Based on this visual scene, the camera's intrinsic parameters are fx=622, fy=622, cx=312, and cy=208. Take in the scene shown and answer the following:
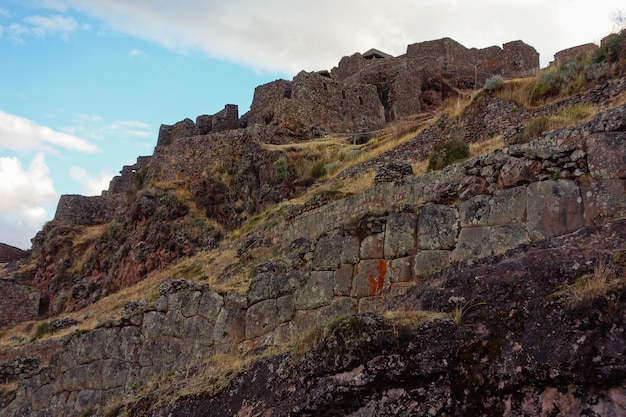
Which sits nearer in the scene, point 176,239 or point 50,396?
point 50,396

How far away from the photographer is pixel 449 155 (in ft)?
55.3

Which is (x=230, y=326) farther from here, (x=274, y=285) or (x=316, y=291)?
(x=316, y=291)

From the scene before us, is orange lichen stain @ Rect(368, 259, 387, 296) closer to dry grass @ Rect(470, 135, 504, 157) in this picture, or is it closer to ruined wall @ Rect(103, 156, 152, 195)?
dry grass @ Rect(470, 135, 504, 157)

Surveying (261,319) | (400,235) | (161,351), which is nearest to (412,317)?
(400,235)

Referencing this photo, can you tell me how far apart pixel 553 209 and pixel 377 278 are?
9.24 ft

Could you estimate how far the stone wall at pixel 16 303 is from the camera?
29484 mm

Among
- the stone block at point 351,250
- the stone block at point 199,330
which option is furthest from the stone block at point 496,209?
the stone block at point 199,330

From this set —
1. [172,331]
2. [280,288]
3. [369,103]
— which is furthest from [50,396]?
[369,103]

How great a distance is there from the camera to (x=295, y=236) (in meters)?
18.7

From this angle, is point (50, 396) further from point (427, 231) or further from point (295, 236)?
point (427, 231)

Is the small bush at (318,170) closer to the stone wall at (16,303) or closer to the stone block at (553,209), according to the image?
the stone wall at (16,303)

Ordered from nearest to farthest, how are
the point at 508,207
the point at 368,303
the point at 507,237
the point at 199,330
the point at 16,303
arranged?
the point at 507,237
the point at 508,207
the point at 368,303
the point at 199,330
the point at 16,303

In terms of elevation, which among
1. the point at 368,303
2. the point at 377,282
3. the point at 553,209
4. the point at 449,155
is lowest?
the point at 368,303

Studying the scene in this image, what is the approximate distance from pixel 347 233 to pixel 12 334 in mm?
22404
